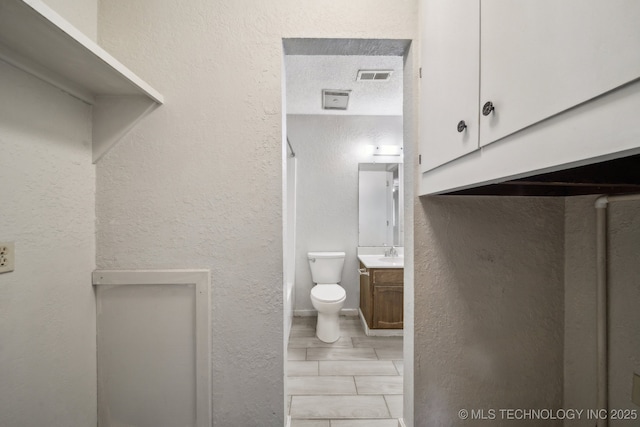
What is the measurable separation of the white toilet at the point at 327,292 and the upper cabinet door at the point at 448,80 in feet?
5.65

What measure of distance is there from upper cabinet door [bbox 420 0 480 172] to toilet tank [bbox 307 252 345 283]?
203 centimetres

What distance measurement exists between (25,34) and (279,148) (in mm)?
864

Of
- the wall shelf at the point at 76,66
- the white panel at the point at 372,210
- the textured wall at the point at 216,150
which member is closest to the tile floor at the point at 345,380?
the textured wall at the point at 216,150

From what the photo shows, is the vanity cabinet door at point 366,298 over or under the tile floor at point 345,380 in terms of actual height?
over

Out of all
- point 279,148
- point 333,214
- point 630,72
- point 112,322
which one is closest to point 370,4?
point 279,148

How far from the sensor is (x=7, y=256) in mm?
882

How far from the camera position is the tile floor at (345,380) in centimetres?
162

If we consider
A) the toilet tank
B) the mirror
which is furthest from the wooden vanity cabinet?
the mirror

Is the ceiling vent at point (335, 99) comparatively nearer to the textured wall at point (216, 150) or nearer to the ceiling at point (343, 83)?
the ceiling at point (343, 83)

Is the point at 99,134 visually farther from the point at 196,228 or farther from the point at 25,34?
the point at 196,228

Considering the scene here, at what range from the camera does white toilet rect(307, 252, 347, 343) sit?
2498 millimetres

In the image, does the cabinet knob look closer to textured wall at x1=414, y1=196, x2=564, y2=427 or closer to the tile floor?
textured wall at x1=414, y1=196, x2=564, y2=427

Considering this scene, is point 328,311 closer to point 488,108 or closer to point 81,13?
point 488,108

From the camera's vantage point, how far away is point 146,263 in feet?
4.12
